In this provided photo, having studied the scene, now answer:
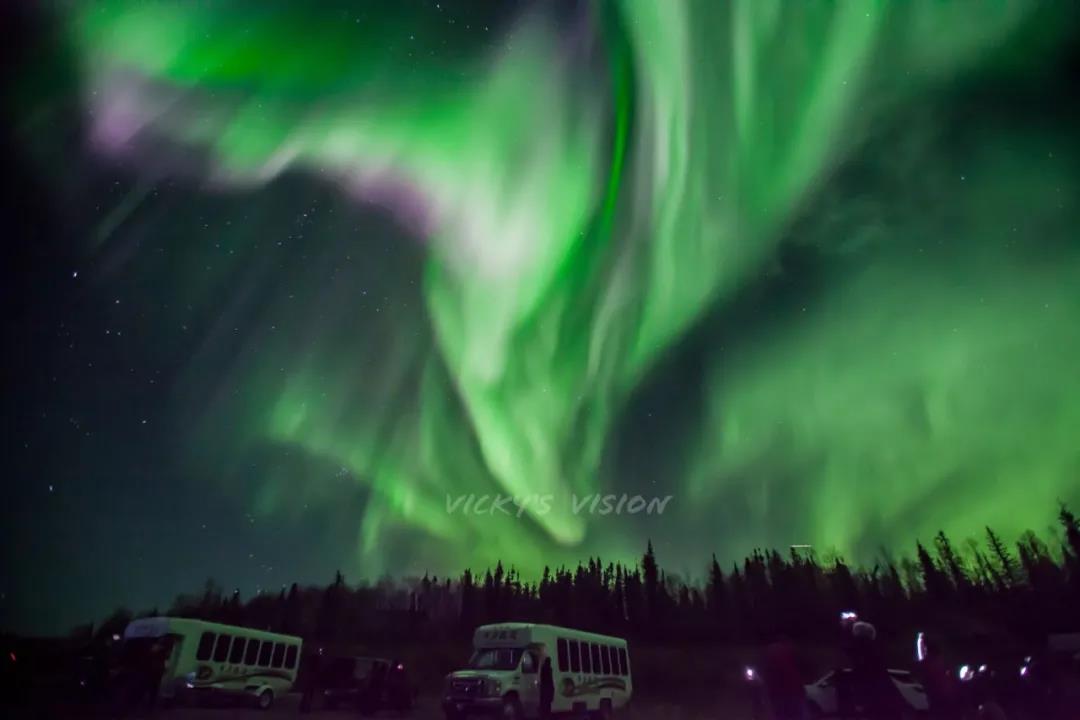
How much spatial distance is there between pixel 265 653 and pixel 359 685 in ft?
14.3

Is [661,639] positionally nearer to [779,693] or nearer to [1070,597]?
[1070,597]

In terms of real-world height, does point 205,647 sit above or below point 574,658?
above

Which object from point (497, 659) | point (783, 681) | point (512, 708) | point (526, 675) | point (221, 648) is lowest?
point (783, 681)

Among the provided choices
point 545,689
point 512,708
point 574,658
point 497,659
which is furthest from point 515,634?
point 574,658

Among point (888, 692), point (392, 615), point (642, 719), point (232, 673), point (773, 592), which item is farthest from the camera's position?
point (773, 592)

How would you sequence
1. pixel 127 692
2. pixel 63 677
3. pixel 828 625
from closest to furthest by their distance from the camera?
pixel 127 692 → pixel 63 677 → pixel 828 625

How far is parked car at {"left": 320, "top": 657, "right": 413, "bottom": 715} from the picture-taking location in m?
25.3

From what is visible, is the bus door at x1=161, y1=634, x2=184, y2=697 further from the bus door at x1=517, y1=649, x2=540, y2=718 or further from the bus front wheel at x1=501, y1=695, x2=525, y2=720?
the bus door at x1=517, y1=649, x2=540, y2=718

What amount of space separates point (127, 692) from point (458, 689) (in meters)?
9.74

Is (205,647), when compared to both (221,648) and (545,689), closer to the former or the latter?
A: (221,648)

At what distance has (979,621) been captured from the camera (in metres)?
90.6

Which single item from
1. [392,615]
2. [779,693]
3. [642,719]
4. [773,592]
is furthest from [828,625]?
[779,693]

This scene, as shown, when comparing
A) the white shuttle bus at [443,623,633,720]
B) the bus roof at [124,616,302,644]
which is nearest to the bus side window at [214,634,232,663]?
the bus roof at [124,616,302,644]

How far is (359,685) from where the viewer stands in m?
25.3
